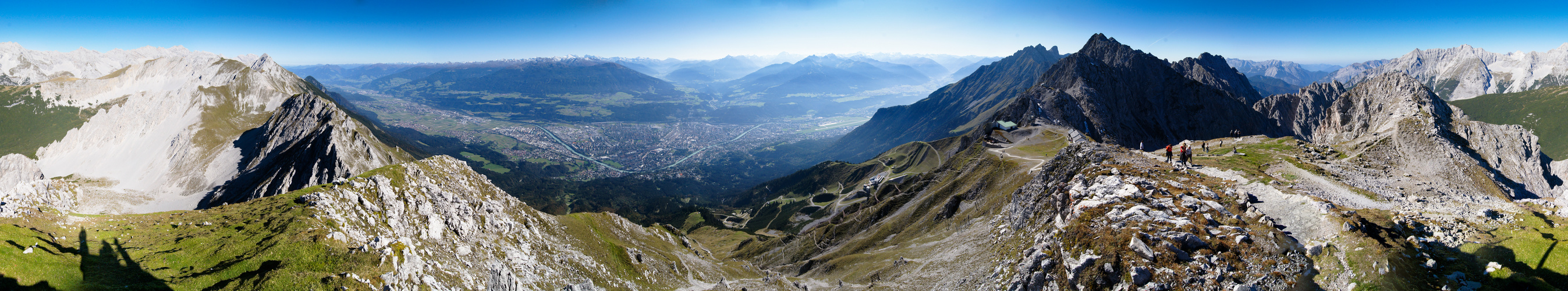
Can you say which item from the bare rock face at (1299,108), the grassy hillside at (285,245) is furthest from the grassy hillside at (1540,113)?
the grassy hillside at (285,245)

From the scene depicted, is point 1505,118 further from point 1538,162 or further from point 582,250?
point 582,250

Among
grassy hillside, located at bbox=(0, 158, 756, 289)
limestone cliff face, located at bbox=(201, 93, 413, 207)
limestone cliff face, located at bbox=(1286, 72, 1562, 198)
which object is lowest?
limestone cliff face, located at bbox=(201, 93, 413, 207)

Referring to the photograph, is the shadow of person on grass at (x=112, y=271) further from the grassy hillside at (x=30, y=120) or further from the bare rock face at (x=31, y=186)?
the grassy hillside at (x=30, y=120)

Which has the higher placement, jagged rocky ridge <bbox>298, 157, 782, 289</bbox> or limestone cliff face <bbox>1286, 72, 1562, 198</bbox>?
limestone cliff face <bbox>1286, 72, 1562, 198</bbox>

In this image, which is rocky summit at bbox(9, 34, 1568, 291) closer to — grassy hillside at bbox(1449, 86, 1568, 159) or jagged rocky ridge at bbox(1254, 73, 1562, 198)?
jagged rocky ridge at bbox(1254, 73, 1562, 198)

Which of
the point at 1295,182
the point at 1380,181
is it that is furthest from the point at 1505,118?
the point at 1295,182

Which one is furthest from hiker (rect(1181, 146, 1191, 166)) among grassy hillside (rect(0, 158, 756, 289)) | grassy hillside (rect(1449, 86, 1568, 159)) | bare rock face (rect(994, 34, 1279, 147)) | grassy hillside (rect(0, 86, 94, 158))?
grassy hillside (rect(0, 86, 94, 158))
